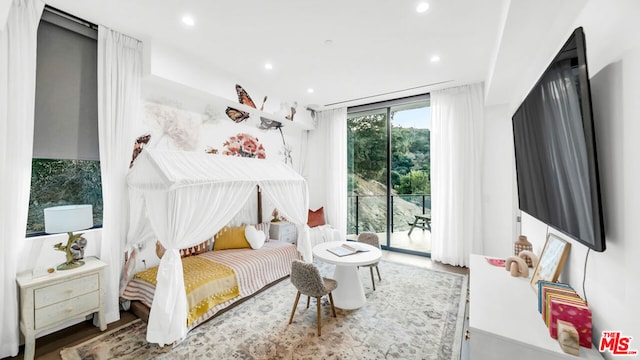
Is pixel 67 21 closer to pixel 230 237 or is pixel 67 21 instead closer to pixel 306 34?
pixel 306 34

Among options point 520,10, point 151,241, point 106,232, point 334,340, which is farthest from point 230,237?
point 520,10

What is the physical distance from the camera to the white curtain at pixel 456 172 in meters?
3.69

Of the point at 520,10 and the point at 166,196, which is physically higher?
the point at 520,10

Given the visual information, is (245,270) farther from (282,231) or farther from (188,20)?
(188,20)

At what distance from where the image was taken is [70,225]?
212 cm

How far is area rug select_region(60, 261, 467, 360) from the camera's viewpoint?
6.59ft

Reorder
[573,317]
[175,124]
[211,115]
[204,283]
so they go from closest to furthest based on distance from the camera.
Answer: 1. [573,317]
2. [204,283]
3. [175,124]
4. [211,115]

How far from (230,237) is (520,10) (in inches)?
144

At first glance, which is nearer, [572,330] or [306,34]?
[572,330]

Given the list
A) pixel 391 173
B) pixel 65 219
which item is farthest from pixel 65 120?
pixel 391 173

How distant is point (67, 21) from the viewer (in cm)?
228

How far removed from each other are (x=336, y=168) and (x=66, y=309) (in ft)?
13.0

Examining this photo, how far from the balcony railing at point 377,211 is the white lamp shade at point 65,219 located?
3914 millimetres

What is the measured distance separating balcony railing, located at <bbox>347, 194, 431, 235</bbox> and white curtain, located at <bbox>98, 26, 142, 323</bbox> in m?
3.65
